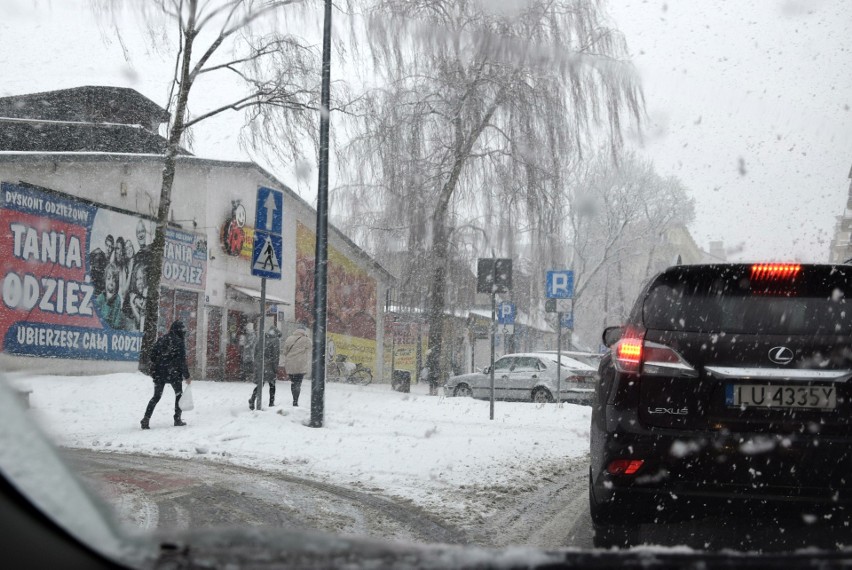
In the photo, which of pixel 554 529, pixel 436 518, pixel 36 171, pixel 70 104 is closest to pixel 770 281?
pixel 554 529

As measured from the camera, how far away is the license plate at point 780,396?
12.9 feet

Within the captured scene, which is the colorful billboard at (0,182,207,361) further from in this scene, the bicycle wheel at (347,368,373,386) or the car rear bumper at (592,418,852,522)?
the car rear bumper at (592,418,852,522)

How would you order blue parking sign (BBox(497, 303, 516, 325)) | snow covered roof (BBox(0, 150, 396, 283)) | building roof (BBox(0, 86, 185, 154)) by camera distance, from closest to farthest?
snow covered roof (BBox(0, 150, 396, 283)), blue parking sign (BBox(497, 303, 516, 325)), building roof (BBox(0, 86, 185, 154))

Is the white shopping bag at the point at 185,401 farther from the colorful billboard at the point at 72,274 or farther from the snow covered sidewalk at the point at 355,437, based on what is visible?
the colorful billboard at the point at 72,274

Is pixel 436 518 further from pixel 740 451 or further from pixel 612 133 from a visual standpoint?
pixel 612 133

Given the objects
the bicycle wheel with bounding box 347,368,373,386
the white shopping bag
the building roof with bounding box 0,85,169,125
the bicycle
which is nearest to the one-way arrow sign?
the white shopping bag

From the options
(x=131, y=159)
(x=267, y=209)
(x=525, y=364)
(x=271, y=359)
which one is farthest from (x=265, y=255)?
(x=131, y=159)

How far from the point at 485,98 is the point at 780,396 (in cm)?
1917

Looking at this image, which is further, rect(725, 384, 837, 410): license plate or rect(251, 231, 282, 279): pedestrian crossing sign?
rect(251, 231, 282, 279): pedestrian crossing sign

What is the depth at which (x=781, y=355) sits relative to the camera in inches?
159

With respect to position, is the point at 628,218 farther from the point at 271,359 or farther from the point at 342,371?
the point at 271,359

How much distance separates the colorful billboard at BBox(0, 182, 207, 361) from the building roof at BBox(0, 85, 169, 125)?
26.4ft

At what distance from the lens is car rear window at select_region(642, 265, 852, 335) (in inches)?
162

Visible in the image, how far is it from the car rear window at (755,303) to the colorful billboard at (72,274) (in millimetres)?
17271
